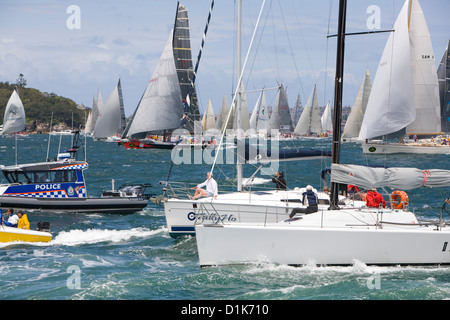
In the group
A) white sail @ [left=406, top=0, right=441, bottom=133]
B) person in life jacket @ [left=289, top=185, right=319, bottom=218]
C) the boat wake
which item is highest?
white sail @ [left=406, top=0, right=441, bottom=133]

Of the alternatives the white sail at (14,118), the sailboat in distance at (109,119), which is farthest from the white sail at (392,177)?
the sailboat in distance at (109,119)

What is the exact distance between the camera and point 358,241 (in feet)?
49.5

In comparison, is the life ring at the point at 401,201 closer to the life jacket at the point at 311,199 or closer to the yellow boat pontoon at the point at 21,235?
the life jacket at the point at 311,199

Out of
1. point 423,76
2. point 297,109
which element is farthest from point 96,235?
point 297,109

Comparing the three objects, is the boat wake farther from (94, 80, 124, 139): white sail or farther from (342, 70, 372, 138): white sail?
(94, 80, 124, 139): white sail

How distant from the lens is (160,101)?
60438 millimetres

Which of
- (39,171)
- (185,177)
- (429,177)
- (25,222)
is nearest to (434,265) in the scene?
(429,177)

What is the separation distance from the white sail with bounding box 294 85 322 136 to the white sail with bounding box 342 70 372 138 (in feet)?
107

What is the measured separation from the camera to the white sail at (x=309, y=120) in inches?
4309

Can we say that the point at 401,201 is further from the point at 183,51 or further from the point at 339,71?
the point at 183,51

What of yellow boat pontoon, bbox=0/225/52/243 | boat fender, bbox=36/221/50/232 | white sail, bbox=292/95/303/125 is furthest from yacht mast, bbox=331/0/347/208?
white sail, bbox=292/95/303/125

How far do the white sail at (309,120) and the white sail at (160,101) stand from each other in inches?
2021

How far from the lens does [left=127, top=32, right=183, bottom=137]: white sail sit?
198ft

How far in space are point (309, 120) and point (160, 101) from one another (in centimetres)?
5523
